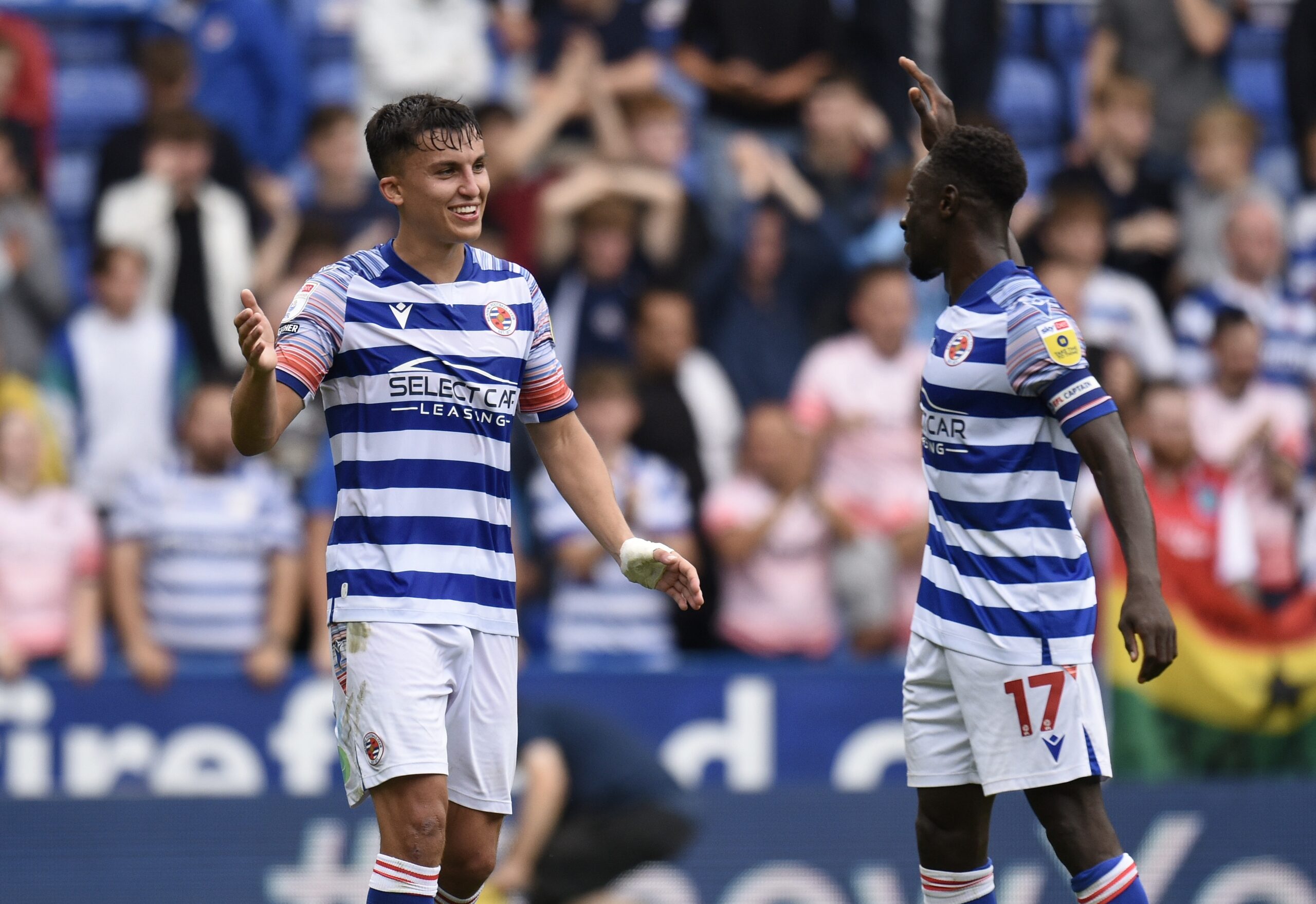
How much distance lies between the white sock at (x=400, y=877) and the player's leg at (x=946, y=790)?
139cm

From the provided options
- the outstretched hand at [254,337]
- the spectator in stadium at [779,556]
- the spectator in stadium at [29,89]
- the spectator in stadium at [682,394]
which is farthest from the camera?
the spectator in stadium at [29,89]

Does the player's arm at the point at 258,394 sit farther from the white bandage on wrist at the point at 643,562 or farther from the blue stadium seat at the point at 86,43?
the blue stadium seat at the point at 86,43

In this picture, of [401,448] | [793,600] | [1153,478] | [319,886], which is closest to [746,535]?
[793,600]

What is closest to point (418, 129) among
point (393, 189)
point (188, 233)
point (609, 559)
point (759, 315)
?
point (393, 189)

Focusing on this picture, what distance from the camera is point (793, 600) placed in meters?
9.06

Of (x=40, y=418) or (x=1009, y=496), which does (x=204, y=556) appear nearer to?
(x=40, y=418)

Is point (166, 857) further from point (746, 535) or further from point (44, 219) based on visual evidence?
point (44, 219)

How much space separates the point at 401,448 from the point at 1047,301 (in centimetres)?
178

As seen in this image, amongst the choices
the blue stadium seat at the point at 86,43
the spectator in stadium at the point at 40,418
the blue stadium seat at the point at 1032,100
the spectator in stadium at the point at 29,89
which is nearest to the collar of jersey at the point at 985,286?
the spectator in stadium at the point at 40,418

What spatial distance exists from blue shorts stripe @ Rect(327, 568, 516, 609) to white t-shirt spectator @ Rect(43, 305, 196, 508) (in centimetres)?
503

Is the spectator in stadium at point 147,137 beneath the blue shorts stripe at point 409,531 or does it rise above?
above

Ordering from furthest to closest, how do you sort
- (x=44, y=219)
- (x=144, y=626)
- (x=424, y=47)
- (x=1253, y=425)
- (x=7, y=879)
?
(x=424, y=47) → (x=44, y=219) → (x=1253, y=425) → (x=144, y=626) → (x=7, y=879)

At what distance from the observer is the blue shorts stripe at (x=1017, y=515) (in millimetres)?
4855

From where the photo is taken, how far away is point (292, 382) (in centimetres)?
464
